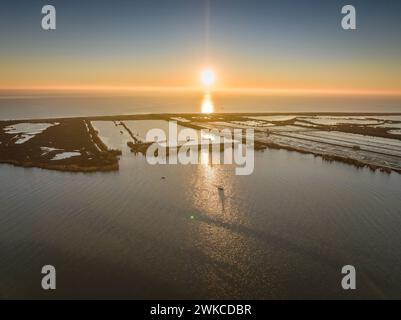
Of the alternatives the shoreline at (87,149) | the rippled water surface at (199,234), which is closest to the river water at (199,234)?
the rippled water surface at (199,234)

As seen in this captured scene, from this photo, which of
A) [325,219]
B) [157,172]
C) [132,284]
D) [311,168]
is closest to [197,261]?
[132,284]

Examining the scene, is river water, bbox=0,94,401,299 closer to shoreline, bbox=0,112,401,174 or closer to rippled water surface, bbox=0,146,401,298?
rippled water surface, bbox=0,146,401,298

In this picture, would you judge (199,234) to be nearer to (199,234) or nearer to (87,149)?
(199,234)

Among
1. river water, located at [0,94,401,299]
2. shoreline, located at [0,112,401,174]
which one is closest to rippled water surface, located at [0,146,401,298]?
river water, located at [0,94,401,299]

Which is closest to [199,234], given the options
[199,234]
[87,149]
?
[199,234]

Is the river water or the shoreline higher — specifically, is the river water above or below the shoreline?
below

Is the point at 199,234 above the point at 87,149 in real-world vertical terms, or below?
below

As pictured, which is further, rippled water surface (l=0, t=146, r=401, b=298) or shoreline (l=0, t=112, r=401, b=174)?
shoreline (l=0, t=112, r=401, b=174)

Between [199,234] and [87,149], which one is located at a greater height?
[87,149]

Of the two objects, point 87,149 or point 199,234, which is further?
point 87,149
